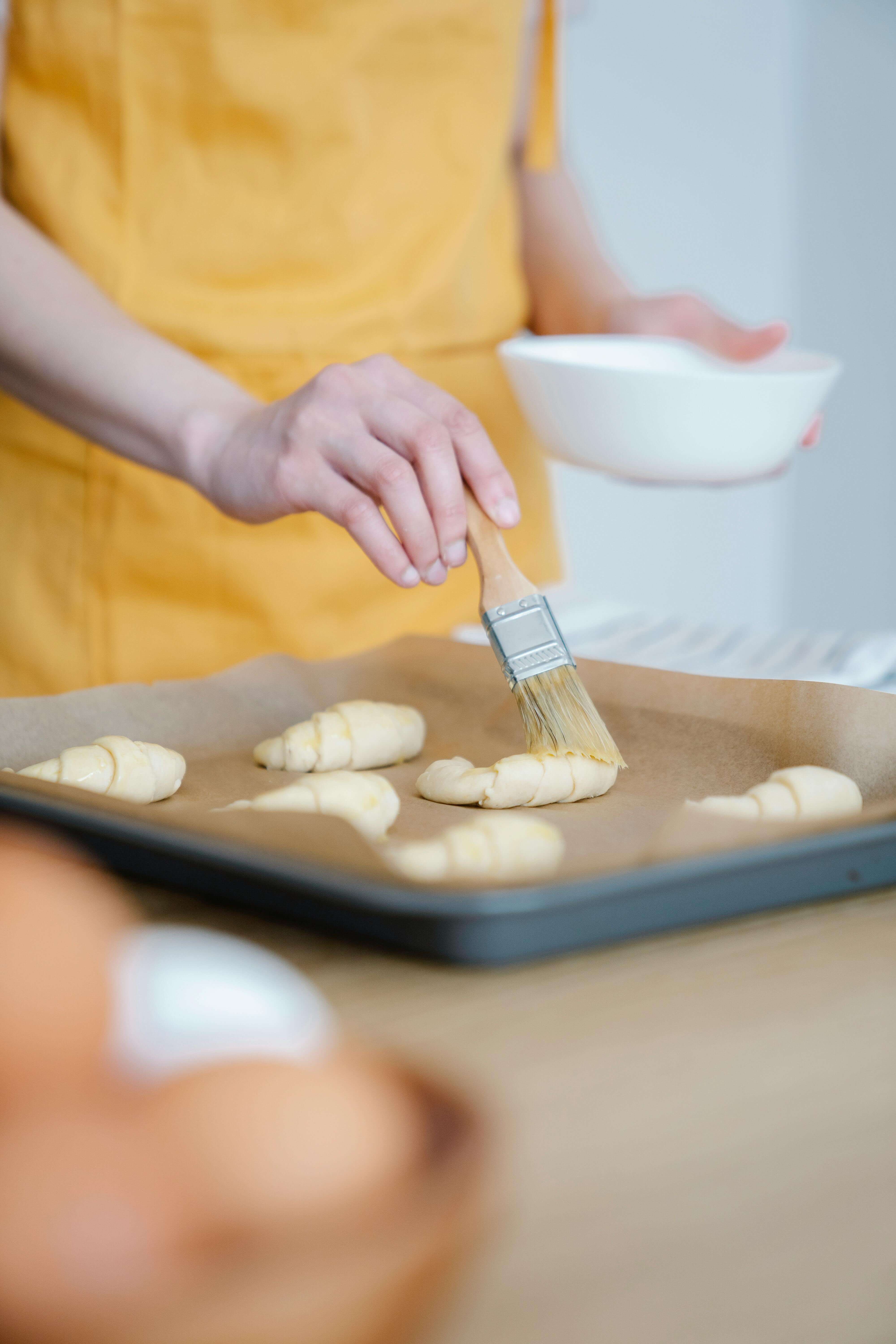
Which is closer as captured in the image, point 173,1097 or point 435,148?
point 173,1097

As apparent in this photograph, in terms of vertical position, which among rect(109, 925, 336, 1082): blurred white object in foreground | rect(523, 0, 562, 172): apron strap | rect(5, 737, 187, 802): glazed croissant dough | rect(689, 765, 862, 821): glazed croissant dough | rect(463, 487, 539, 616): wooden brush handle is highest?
rect(523, 0, 562, 172): apron strap

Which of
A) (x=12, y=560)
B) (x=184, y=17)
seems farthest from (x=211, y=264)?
(x=12, y=560)

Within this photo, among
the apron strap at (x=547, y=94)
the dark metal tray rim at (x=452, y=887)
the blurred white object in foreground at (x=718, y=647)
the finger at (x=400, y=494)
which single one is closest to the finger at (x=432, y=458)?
the finger at (x=400, y=494)

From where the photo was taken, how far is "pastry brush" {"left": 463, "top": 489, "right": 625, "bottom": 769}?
1.05 metres

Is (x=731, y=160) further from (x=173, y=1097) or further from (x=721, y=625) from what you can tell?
(x=173, y=1097)

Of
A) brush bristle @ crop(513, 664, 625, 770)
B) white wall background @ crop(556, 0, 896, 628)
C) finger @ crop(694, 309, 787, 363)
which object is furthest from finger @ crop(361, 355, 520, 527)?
white wall background @ crop(556, 0, 896, 628)

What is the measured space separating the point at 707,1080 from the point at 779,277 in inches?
136

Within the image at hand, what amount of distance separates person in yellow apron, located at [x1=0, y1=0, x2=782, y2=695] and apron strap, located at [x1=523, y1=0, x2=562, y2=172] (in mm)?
59

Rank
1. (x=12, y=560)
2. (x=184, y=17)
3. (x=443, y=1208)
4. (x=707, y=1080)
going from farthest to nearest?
(x=12, y=560) < (x=184, y=17) < (x=707, y=1080) < (x=443, y=1208)

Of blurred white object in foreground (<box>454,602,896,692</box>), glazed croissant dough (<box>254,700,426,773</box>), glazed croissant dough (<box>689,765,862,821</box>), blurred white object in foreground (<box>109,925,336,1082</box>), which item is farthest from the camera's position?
blurred white object in foreground (<box>454,602,896,692</box>)

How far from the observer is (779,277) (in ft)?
11.9

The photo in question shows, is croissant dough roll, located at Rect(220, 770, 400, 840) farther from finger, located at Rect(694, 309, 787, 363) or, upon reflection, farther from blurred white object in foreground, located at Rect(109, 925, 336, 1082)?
finger, located at Rect(694, 309, 787, 363)

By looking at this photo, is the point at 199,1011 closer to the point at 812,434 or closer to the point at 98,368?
the point at 98,368

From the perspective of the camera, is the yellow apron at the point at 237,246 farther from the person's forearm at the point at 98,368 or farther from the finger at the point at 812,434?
the finger at the point at 812,434
